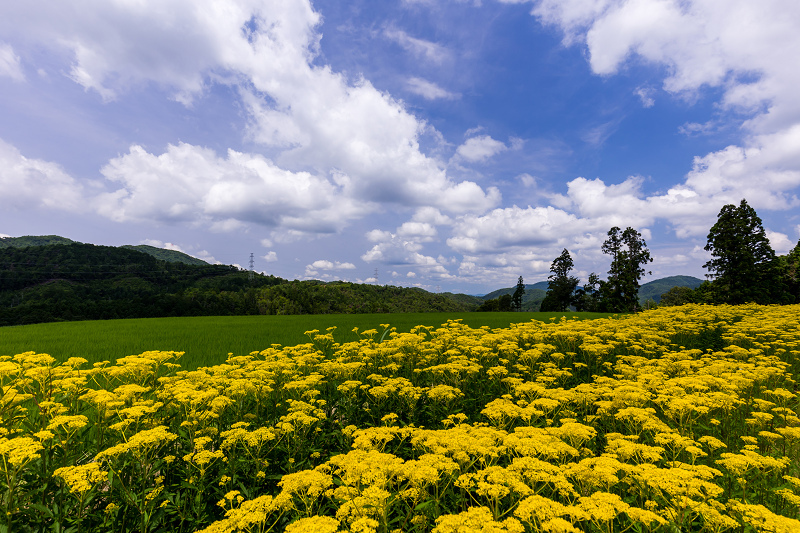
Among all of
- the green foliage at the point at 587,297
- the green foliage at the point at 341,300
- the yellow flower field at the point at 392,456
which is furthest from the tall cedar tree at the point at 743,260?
the green foliage at the point at 341,300

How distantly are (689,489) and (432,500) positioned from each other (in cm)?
263

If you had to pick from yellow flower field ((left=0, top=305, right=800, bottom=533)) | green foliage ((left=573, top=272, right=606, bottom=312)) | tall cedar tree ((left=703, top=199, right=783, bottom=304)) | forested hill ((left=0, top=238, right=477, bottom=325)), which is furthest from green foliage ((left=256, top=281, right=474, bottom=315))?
yellow flower field ((left=0, top=305, right=800, bottom=533))

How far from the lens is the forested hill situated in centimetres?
7856

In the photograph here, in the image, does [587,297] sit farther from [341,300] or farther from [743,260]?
[341,300]

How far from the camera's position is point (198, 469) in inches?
183

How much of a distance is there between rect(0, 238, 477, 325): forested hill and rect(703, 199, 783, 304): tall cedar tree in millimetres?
96245

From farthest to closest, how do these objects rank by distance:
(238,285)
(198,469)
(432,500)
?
(238,285)
(198,469)
(432,500)

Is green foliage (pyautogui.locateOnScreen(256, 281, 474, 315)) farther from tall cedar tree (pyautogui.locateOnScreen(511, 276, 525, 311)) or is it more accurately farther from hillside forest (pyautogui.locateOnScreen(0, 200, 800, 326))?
tall cedar tree (pyautogui.locateOnScreen(511, 276, 525, 311))

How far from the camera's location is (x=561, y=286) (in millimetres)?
85188

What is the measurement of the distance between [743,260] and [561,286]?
142 feet

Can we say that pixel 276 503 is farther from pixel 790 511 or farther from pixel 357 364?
pixel 790 511

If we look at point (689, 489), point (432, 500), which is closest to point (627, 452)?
point (689, 489)

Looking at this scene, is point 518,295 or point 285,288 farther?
point 285,288

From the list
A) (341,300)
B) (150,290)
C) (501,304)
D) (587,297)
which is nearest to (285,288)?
(341,300)
